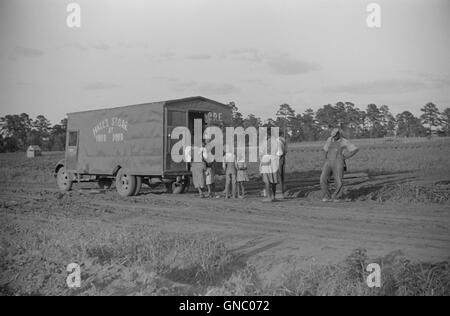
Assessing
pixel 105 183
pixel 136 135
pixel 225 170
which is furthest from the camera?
pixel 105 183

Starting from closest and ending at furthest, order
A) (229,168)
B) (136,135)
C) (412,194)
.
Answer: (412,194)
(229,168)
(136,135)

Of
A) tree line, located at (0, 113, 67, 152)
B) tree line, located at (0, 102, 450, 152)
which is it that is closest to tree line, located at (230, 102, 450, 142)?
tree line, located at (0, 102, 450, 152)

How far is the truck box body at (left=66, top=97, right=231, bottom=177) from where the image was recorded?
13883 millimetres

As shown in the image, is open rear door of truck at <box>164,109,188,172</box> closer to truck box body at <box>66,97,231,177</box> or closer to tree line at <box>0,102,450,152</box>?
truck box body at <box>66,97,231,177</box>

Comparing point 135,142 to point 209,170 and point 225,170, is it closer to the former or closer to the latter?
point 209,170

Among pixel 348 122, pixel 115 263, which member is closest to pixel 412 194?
pixel 115 263

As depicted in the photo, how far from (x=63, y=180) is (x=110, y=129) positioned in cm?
341

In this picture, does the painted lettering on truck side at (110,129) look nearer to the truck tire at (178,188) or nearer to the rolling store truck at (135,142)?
the rolling store truck at (135,142)

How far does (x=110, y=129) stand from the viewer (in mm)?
15531

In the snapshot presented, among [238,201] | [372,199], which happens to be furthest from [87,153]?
[372,199]

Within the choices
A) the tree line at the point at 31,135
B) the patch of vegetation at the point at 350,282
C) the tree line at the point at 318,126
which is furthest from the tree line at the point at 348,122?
the patch of vegetation at the point at 350,282

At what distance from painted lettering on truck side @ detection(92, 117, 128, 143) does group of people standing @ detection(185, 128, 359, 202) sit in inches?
98.8

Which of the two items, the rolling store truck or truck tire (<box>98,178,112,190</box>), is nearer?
the rolling store truck

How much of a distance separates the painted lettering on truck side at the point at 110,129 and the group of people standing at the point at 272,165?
251 cm
